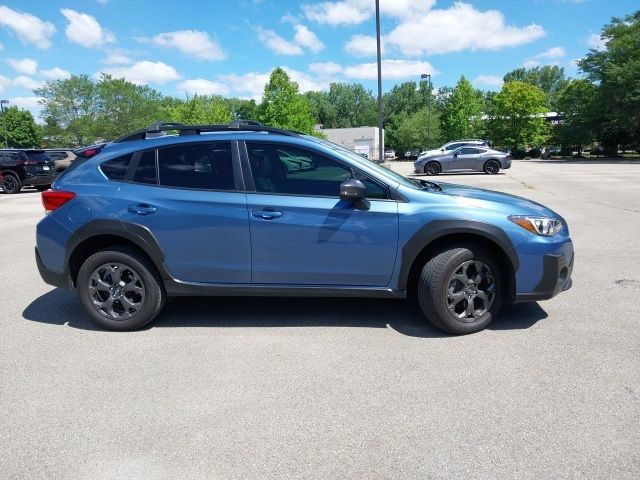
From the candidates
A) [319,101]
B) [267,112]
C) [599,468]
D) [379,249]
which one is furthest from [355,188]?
[319,101]

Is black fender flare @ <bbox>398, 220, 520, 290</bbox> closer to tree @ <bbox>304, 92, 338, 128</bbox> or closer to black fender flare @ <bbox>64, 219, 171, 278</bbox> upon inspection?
black fender flare @ <bbox>64, 219, 171, 278</bbox>

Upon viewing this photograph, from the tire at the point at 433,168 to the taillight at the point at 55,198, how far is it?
72.3 feet

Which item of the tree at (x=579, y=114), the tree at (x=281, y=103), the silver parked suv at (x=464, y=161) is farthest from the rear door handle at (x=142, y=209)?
the tree at (x=579, y=114)

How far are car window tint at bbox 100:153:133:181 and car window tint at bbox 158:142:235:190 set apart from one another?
324 millimetres

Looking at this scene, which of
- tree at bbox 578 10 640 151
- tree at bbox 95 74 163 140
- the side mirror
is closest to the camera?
the side mirror

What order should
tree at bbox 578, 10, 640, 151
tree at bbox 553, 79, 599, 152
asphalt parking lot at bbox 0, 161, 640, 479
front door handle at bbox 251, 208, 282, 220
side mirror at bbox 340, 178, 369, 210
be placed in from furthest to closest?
1. tree at bbox 553, 79, 599, 152
2. tree at bbox 578, 10, 640, 151
3. front door handle at bbox 251, 208, 282, 220
4. side mirror at bbox 340, 178, 369, 210
5. asphalt parking lot at bbox 0, 161, 640, 479

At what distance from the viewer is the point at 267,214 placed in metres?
4.11

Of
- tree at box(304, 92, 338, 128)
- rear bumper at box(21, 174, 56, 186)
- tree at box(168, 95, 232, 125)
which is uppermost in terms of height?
tree at box(304, 92, 338, 128)

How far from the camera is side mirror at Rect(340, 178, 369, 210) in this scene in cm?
389

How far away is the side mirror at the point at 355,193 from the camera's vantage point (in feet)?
12.8

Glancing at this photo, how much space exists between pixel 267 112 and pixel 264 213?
35192 millimetres

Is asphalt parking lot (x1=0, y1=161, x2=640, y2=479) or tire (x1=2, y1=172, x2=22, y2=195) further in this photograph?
tire (x1=2, y1=172, x2=22, y2=195)

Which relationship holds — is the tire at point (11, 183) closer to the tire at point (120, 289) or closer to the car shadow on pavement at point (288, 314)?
the car shadow on pavement at point (288, 314)

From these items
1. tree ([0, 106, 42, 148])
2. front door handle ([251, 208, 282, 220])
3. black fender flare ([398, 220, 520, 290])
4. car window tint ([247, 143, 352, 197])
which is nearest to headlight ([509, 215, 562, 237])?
black fender flare ([398, 220, 520, 290])
